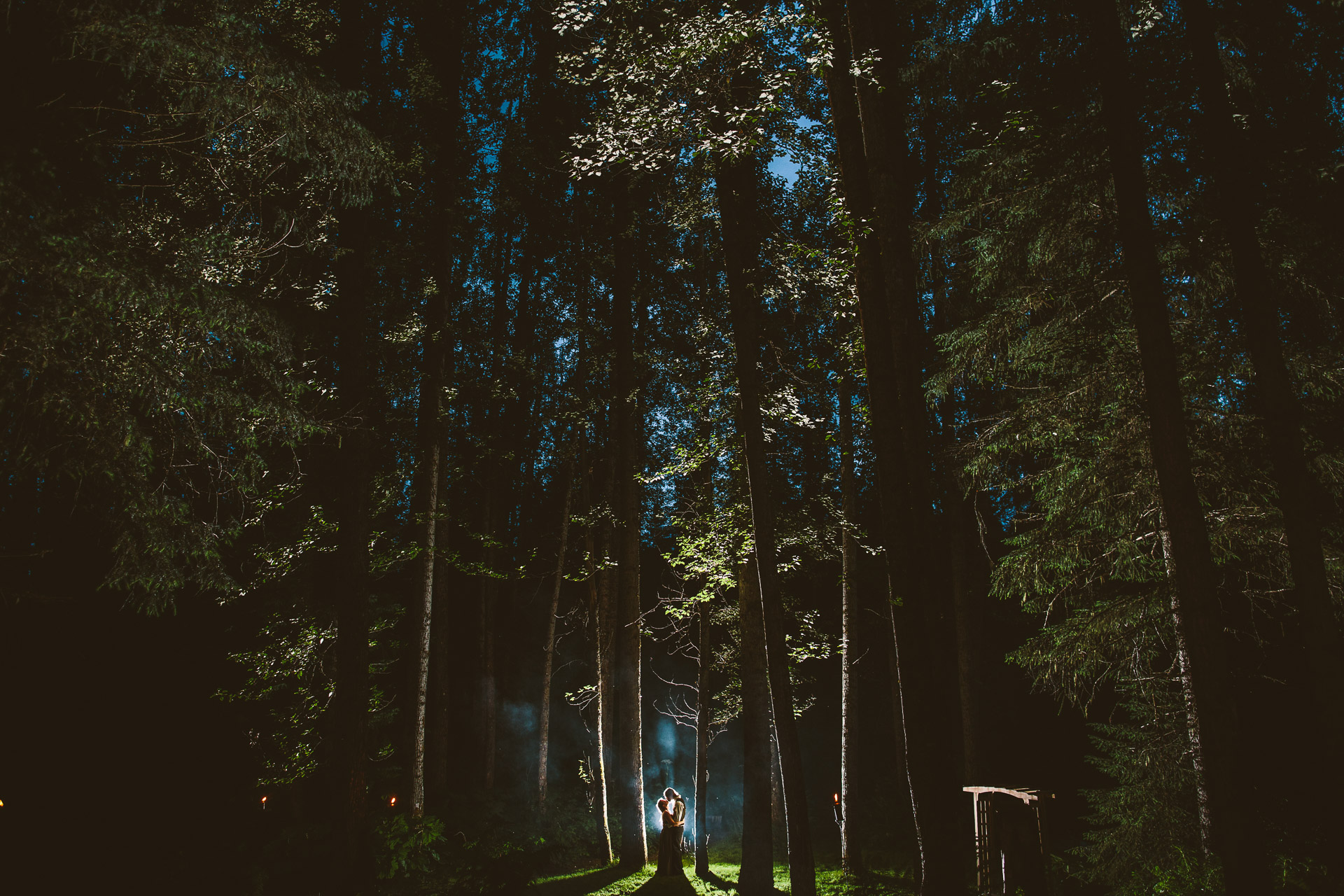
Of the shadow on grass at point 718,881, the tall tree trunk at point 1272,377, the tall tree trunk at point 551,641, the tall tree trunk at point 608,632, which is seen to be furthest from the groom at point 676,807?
the tall tree trunk at point 1272,377

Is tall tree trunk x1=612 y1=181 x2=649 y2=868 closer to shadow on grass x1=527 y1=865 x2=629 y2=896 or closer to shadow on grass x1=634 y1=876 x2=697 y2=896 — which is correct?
shadow on grass x1=527 y1=865 x2=629 y2=896

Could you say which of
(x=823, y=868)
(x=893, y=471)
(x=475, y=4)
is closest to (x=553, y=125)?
(x=475, y=4)

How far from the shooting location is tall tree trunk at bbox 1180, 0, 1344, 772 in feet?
18.3

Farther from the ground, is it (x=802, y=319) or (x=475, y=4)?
(x=475, y=4)

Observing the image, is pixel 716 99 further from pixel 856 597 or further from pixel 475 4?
pixel 856 597

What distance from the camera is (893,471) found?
5.62m

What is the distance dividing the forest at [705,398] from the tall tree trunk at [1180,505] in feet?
0.10

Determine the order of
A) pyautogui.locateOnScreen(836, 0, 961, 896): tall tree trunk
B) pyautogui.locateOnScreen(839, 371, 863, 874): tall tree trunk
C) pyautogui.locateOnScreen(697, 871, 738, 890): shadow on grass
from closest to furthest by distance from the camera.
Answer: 1. pyautogui.locateOnScreen(836, 0, 961, 896): tall tree trunk
2. pyautogui.locateOnScreen(839, 371, 863, 874): tall tree trunk
3. pyautogui.locateOnScreen(697, 871, 738, 890): shadow on grass

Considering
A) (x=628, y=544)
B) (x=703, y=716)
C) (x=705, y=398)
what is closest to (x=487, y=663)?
(x=628, y=544)

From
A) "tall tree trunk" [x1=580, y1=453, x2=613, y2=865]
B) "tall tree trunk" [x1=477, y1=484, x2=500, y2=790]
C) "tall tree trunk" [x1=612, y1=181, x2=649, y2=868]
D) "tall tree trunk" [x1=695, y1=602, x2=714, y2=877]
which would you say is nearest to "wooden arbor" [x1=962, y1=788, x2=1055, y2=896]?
"tall tree trunk" [x1=695, y1=602, x2=714, y2=877]

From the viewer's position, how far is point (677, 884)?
1081 cm

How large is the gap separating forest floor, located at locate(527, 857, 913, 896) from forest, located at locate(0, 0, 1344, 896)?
0.57 feet

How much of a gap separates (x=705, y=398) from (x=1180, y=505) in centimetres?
636

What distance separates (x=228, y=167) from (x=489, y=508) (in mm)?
11620
